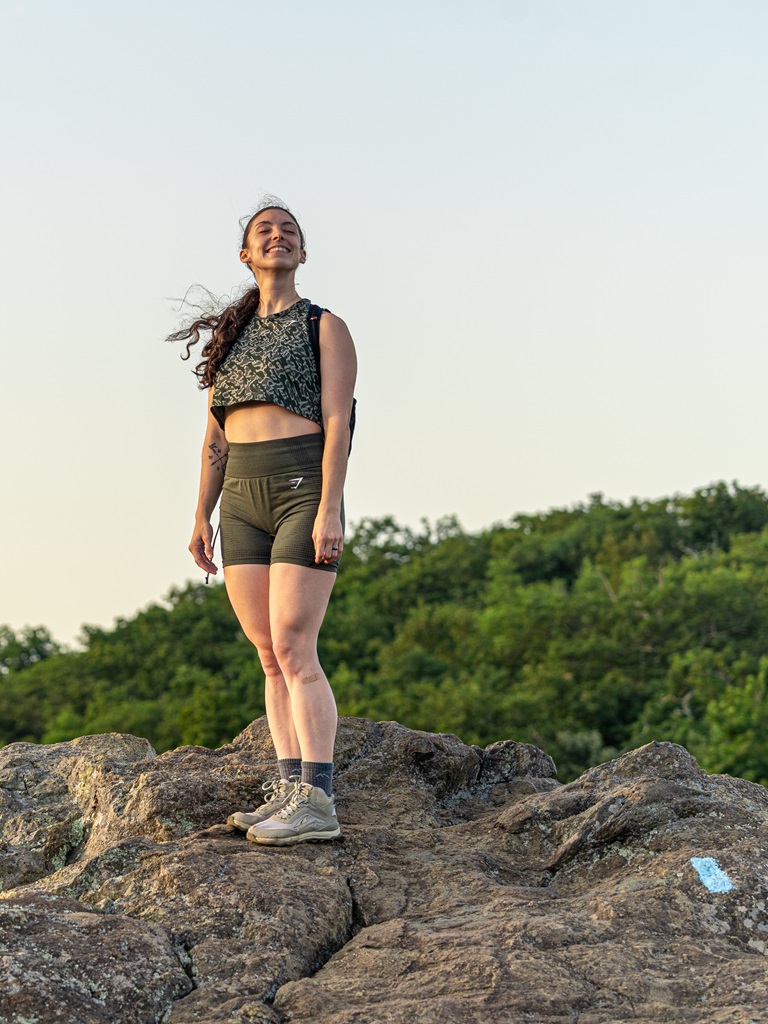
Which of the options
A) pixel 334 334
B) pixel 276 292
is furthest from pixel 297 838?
pixel 276 292

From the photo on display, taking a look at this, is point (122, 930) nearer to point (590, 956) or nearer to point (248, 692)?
point (590, 956)

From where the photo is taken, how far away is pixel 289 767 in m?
4.58

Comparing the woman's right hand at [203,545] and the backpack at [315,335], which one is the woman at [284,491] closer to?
the backpack at [315,335]

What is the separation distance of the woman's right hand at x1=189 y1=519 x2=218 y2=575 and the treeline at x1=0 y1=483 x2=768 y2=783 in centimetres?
2078

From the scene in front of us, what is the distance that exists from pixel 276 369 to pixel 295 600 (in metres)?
0.88

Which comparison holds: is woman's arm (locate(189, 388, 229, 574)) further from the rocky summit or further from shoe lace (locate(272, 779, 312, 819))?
shoe lace (locate(272, 779, 312, 819))

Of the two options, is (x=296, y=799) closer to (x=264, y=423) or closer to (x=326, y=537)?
(x=326, y=537)

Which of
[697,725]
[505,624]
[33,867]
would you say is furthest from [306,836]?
[505,624]

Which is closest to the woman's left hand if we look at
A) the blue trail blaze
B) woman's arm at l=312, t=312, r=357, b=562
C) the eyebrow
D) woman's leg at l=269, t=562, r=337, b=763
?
woman's arm at l=312, t=312, r=357, b=562

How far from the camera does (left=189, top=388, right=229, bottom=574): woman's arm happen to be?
491cm

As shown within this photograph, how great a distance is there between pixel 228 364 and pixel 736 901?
2642 millimetres

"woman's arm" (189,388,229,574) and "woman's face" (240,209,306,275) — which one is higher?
"woman's face" (240,209,306,275)

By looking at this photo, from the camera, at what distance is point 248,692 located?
2900 cm

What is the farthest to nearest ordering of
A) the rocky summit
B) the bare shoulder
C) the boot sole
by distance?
the bare shoulder < the boot sole < the rocky summit
